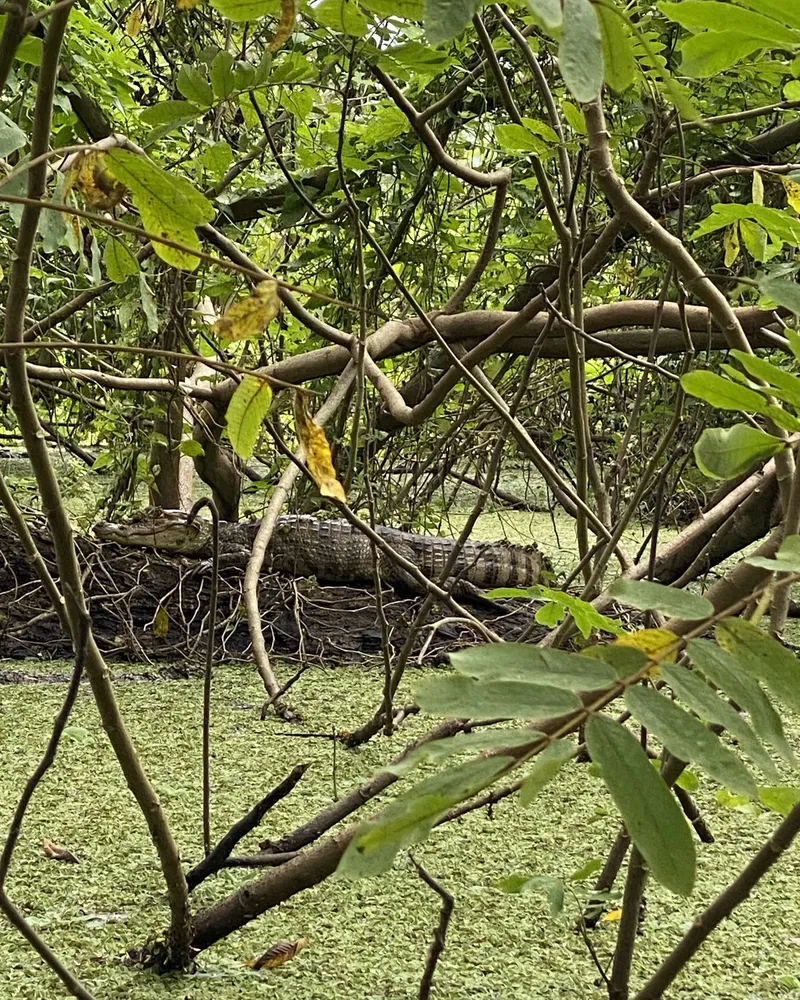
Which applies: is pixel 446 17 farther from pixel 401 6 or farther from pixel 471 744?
pixel 401 6

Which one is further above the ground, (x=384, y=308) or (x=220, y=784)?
(x=384, y=308)

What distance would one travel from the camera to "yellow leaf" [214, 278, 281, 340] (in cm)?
54

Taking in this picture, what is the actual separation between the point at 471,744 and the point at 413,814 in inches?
1.2

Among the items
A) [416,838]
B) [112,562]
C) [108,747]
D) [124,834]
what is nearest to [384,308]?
[112,562]

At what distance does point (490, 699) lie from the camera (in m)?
0.35

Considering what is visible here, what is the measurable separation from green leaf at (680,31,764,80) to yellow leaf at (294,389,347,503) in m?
0.27

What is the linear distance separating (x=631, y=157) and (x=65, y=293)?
1.24 m

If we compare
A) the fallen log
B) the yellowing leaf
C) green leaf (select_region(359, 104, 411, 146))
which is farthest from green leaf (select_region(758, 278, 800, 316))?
the fallen log

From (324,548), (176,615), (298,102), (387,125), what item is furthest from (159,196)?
(324,548)

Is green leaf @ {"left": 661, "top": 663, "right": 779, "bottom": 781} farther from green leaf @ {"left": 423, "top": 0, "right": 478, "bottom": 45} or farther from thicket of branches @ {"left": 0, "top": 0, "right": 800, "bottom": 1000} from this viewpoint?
green leaf @ {"left": 423, "top": 0, "right": 478, "bottom": 45}

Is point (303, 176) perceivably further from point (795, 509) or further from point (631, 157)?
point (795, 509)

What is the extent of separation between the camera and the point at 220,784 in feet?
4.83

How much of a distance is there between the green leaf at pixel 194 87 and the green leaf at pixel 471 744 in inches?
31.9

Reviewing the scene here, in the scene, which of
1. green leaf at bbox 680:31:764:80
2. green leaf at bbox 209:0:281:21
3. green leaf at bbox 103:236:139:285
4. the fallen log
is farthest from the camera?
the fallen log
